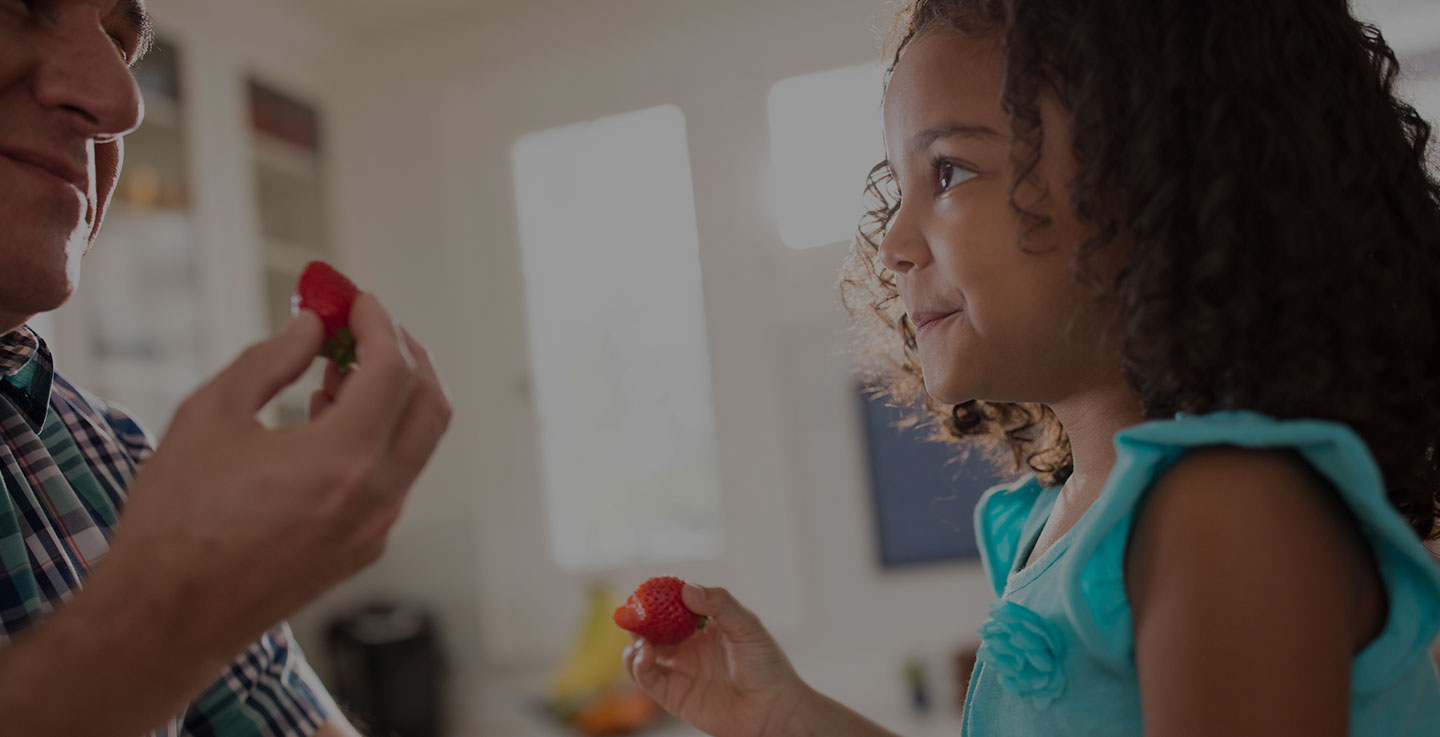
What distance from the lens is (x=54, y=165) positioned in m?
0.80

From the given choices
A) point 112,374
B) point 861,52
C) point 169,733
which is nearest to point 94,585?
point 169,733

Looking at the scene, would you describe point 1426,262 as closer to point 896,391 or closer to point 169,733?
point 896,391

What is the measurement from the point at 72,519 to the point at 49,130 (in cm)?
34

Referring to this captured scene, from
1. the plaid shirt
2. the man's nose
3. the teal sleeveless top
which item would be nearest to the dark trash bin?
the plaid shirt

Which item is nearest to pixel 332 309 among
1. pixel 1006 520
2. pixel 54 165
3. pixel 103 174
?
pixel 54 165

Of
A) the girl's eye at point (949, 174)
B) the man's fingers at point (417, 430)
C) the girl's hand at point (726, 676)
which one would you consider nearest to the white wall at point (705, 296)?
the girl's hand at point (726, 676)

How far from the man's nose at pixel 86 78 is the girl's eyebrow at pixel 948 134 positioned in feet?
1.97

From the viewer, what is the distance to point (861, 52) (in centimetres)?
325

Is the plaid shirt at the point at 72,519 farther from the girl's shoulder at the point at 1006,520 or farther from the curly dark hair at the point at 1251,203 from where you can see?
the curly dark hair at the point at 1251,203

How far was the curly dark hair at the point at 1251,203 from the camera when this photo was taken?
711 millimetres

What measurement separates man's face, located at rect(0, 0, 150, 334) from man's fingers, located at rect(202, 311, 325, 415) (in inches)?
10.5

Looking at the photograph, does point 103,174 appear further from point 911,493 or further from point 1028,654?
point 911,493

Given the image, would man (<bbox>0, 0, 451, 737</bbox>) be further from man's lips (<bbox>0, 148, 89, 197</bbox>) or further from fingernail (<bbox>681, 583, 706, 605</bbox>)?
fingernail (<bbox>681, 583, 706, 605</bbox>)

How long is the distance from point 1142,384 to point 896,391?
1.50 ft
